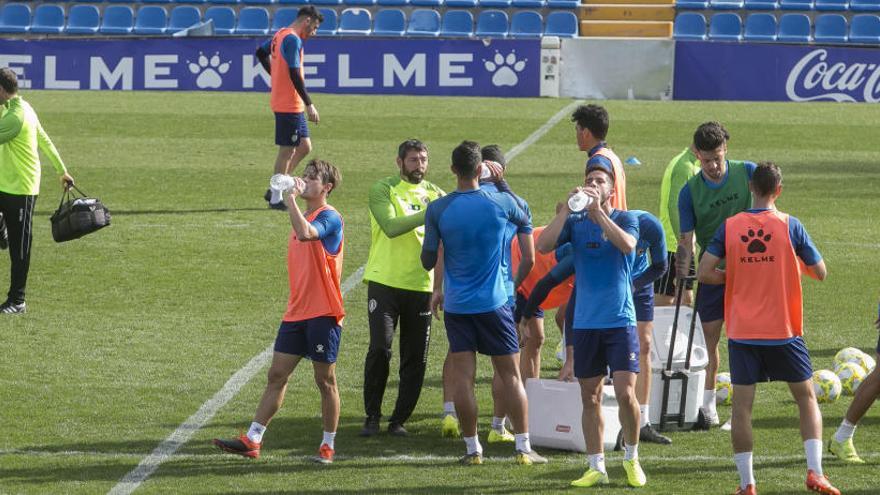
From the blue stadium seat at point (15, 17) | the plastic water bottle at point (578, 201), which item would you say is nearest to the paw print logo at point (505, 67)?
the blue stadium seat at point (15, 17)

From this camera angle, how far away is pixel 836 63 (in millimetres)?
28938

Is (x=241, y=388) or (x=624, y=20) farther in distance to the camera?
(x=624, y=20)

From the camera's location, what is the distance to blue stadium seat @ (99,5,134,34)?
34.9 m

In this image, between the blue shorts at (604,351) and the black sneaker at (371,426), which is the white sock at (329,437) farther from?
the blue shorts at (604,351)

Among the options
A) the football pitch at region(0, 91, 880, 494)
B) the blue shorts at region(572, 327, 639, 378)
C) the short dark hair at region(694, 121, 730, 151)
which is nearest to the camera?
the blue shorts at region(572, 327, 639, 378)

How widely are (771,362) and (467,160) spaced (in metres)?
1.95

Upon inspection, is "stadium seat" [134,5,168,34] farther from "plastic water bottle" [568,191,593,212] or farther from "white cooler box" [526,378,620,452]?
"plastic water bottle" [568,191,593,212]

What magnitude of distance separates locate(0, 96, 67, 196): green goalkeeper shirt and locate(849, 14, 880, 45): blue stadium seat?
23.7 meters

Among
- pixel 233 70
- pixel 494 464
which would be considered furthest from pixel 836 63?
pixel 494 464

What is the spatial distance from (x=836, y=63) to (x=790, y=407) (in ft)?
66.9

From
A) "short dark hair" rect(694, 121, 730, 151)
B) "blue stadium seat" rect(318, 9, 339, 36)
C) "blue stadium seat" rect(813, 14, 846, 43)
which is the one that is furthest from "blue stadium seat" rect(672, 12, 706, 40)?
"short dark hair" rect(694, 121, 730, 151)

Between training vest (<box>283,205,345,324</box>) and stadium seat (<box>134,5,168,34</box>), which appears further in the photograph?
stadium seat (<box>134,5,168,34</box>)

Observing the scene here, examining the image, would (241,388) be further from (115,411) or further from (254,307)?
(254,307)

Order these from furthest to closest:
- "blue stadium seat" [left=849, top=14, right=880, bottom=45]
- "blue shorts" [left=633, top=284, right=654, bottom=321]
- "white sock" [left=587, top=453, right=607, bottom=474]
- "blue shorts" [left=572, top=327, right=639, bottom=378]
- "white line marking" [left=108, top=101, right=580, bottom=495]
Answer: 1. "blue stadium seat" [left=849, top=14, right=880, bottom=45]
2. "blue shorts" [left=633, top=284, right=654, bottom=321]
3. "white line marking" [left=108, top=101, right=580, bottom=495]
4. "white sock" [left=587, top=453, right=607, bottom=474]
5. "blue shorts" [left=572, top=327, right=639, bottom=378]
